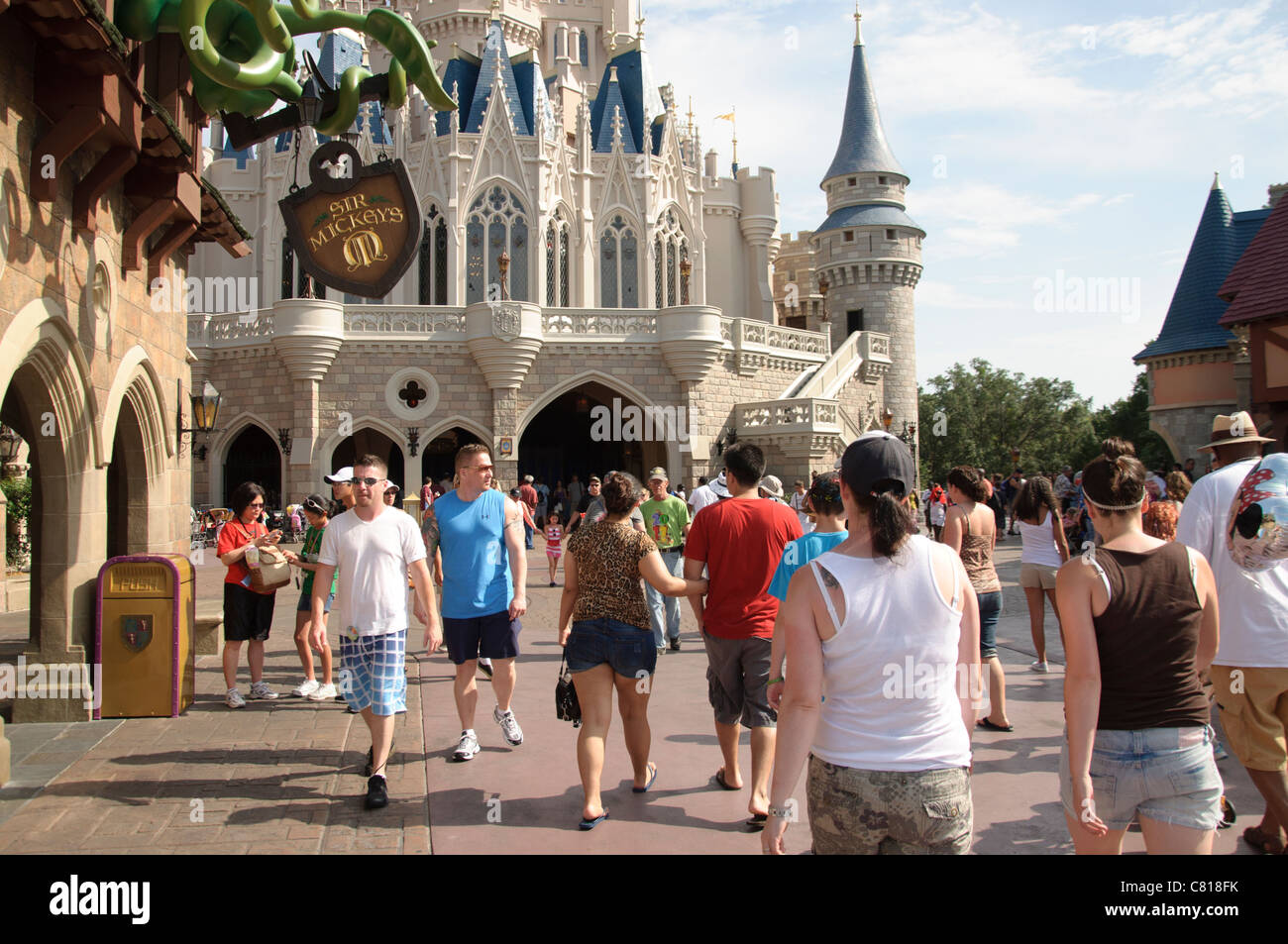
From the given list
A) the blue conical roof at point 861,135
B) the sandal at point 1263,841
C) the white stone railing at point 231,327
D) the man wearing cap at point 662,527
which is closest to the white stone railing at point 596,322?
the white stone railing at point 231,327

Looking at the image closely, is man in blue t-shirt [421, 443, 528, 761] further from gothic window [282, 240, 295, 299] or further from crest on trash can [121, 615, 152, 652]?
gothic window [282, 240, 295, 299]

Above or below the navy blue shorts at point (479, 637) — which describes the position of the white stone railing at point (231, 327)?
above

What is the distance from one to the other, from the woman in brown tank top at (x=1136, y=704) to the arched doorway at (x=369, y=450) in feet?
77.0

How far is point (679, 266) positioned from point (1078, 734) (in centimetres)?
2710

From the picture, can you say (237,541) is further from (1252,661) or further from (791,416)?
(791,416)

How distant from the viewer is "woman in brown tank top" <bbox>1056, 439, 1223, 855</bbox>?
8.86 ft

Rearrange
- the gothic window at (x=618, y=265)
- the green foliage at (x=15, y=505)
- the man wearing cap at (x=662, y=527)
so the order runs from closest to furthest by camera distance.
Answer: the man wearing cap at (x=662, y=527) → the green foliage at (x=15, y=505) → the gothic window at (x=618, y=265)

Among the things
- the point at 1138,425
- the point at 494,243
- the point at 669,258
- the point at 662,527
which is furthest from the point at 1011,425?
the point at 662,527

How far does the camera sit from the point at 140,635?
242 inches

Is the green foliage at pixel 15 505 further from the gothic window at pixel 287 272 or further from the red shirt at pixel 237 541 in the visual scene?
the gothic window at pixel 287 272

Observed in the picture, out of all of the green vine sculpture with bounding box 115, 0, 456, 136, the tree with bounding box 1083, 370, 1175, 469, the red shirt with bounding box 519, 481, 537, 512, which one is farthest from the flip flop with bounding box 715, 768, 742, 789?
the tree with bounding box 1083, 370, 1175, 469

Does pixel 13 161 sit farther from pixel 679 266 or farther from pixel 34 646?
pixel 679 266

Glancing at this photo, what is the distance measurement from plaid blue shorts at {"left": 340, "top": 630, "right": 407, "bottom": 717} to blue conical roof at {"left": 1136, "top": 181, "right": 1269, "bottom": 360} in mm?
26428

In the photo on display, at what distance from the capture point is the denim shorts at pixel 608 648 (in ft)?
14.6
